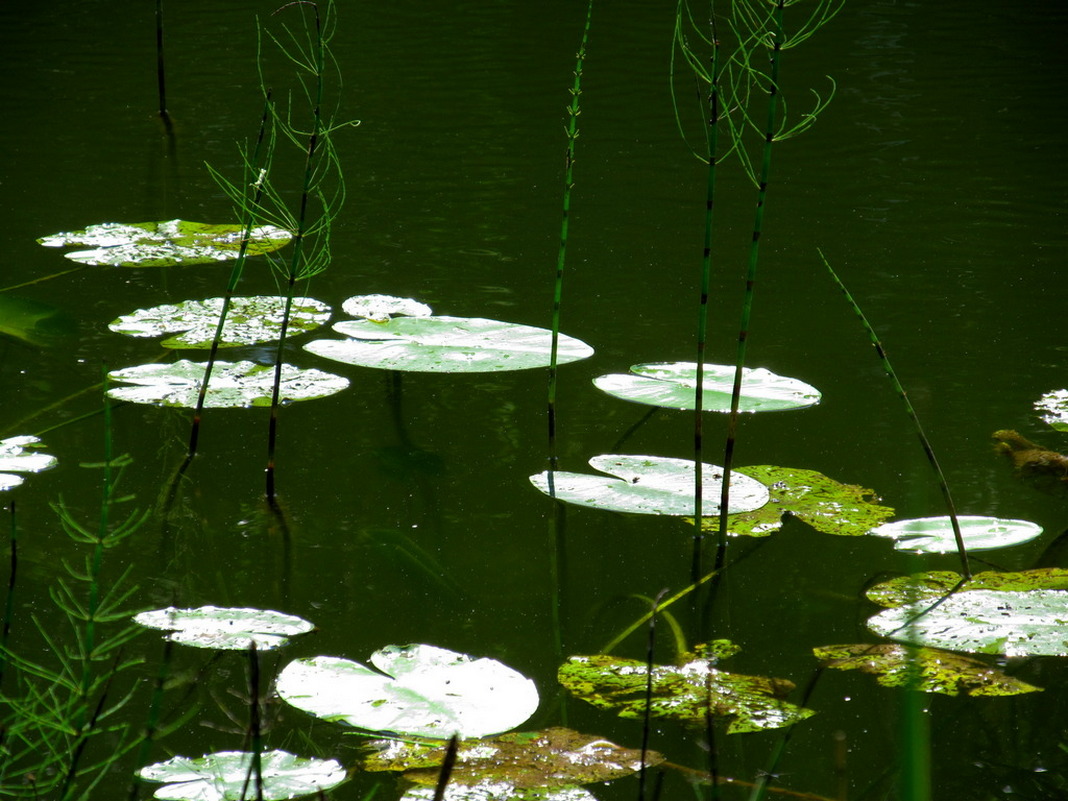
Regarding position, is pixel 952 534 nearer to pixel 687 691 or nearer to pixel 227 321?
pixel 687 691

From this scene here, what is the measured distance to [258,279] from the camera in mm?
3842

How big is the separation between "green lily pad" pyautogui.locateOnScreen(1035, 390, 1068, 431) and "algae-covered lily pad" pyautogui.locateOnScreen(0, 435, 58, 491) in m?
2.24

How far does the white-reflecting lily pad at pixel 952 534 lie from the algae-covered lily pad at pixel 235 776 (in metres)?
1.18

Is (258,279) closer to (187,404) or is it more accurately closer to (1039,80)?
(187,404)

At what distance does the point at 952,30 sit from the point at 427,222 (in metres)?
4.63

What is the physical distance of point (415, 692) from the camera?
1818 millimetres

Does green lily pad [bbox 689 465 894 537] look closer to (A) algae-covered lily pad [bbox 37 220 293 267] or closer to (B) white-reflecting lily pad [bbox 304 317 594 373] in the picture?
(B) white-reflecting lily pad [bbox 304 317 594 373]

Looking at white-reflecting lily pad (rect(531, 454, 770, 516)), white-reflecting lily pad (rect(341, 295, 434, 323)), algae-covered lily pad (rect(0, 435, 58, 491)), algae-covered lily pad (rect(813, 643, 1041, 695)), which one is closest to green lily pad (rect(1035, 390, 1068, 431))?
white-reflecting lily pad (rect(531, 454, 770, 516))

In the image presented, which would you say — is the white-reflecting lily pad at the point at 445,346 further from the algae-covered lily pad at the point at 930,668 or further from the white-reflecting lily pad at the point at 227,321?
the algae-covered lily pad at the point at 930,668

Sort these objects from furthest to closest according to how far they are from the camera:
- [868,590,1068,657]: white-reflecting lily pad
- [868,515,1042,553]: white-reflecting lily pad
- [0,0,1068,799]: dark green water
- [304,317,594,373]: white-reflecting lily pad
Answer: [304,317,594,373]: white-reflecting lily pad
[868,515,1042,553]: white-reflecting lily pad
[0,0,1068,799]: dark green water
[868,590,1068,657]: white-reflecting lily pad

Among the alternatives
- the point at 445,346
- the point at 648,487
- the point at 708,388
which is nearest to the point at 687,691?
the point at 648,487

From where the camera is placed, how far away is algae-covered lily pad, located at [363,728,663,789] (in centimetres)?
166

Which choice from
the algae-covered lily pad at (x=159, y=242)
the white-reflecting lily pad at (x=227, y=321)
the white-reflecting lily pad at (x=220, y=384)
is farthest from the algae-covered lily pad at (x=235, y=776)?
the algae-covered lily pad at (x=159, y=242)

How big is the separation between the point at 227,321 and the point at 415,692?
Result: 5.93 feet
